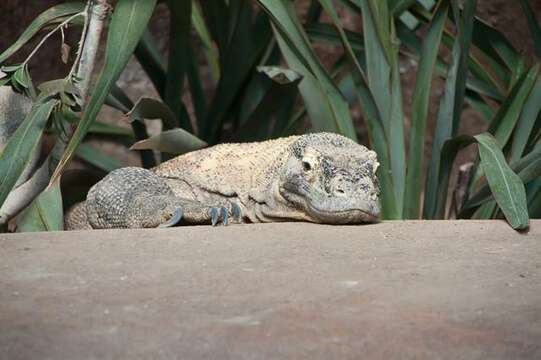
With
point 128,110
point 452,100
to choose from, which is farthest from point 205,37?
point 452,100

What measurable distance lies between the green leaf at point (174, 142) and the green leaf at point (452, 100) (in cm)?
95

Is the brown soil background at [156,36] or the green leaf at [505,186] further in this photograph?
the brown soil background at [156,36]

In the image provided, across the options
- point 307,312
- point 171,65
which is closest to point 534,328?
point 307,312

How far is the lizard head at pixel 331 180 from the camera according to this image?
3.03 m

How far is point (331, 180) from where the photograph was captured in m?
3.09

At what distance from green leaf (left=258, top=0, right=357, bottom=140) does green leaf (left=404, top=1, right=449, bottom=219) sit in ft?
0.89

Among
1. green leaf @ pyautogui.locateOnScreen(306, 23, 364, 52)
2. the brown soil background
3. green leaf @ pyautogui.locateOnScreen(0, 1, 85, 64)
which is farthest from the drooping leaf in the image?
green leaf @ pyautogui.locateOnScreen(0, 1, 85, 64)

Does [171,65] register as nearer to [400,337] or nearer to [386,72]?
[386,72]

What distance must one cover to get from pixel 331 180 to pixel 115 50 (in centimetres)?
86

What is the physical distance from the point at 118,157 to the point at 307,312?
427cm

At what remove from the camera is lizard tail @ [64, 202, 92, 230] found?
12.7 feet

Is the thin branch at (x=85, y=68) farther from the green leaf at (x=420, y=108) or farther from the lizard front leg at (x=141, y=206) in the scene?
the green leaf at (x=420, y=108)

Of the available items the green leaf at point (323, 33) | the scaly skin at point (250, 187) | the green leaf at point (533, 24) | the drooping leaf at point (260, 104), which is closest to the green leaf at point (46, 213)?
the scaly skin at point (250, 187)

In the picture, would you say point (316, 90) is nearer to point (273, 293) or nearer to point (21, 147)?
point (21, 147)
